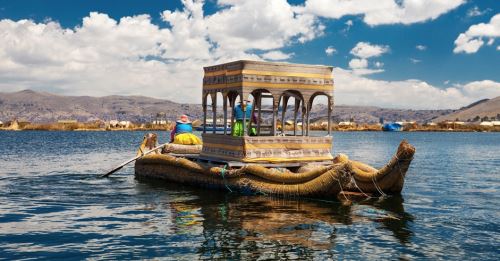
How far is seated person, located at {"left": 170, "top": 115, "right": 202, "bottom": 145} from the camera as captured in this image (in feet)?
97.6

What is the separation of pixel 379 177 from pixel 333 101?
4732mm

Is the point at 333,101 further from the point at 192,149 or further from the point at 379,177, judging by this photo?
the point at 192,149

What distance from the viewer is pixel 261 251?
12.9 metres

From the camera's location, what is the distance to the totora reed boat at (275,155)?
19656 mm

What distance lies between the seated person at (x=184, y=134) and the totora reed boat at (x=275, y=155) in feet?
10.2

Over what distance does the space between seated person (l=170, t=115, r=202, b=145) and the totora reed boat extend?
312 cm

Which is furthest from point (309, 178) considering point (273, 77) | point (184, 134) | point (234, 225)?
point (184, 134)

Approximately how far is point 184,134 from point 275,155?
9.20 meters

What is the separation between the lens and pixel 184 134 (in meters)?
30.1

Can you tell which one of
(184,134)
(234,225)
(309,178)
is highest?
(184,134)

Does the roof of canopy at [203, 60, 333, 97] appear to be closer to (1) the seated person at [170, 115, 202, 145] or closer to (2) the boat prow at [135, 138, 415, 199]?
(2) the boat prow at [135, 138, 415, 199]

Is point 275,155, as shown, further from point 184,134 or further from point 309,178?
point 184,134

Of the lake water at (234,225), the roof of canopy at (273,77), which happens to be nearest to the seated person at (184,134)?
the lake water at (234,225)

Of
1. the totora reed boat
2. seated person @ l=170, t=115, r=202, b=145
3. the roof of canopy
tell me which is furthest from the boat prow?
seated person @ l=170, t=115, r=202, b=145
